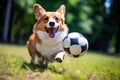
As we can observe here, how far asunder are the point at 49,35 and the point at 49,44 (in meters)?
0.29

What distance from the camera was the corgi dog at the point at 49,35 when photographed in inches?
395

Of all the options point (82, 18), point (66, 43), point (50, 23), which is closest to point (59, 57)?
point (66, 43)

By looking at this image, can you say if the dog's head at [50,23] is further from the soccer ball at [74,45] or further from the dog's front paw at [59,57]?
the dog's front paw at [59,57]

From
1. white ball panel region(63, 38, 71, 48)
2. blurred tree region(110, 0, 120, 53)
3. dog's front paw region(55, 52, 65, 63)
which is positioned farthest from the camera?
blurred tree region(110, 0, 120, 53)

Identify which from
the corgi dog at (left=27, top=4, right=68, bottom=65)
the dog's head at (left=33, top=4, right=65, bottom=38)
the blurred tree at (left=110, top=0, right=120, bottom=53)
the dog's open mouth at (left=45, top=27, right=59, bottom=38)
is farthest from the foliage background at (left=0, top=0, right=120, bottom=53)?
the dog's open mouth at (left=45, top=27, right=59, bottom=38)

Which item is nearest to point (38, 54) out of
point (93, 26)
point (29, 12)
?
point (29, 12)

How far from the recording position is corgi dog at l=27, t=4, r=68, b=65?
1003cm

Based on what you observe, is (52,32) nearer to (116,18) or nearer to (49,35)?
(49,35)

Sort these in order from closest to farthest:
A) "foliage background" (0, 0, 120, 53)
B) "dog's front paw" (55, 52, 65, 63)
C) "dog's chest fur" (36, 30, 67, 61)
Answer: "dog's front paw" (55, 52, 65, 63) < "dog's chest fur" (36, 30, 67, 61) < "foliage background" (0, 0, 120, 53)

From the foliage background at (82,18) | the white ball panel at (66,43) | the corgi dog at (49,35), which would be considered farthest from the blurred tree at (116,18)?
the white ball panel at (66,43)

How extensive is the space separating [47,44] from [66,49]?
1.68 feet

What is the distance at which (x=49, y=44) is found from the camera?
406 inches

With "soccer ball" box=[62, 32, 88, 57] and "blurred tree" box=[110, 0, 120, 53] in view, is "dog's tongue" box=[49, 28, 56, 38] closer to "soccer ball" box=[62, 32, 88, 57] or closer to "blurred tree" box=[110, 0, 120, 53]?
"soccer ball" box=[62, 32, 88, 57]

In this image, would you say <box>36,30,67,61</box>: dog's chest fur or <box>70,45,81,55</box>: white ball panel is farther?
<box>36,30,67,61</box>: dog's chest fur
